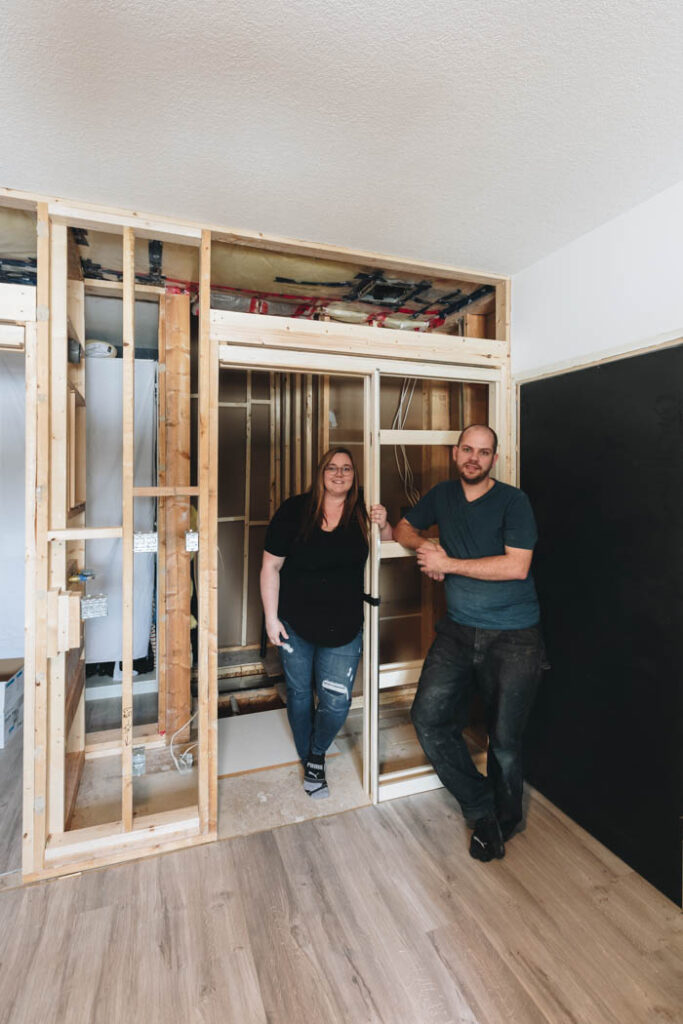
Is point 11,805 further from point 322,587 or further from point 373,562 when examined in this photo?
point 373,562

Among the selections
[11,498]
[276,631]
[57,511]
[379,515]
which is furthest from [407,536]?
[11,498]

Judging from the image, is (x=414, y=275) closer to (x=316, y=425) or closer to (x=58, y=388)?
(x=316, y=425)

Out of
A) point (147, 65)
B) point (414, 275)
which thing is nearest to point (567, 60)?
point (147, 65)

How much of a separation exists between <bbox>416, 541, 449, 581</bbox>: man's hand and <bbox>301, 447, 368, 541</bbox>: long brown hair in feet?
1.00

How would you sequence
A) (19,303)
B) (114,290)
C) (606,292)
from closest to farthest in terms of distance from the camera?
(19,303)
(606,292)
(114,290)

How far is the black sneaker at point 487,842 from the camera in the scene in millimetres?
2137

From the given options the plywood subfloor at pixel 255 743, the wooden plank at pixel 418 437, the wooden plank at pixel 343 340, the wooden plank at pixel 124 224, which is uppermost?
the wooden plank at pixel 124 224

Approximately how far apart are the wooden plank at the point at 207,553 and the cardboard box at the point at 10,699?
1.46 m

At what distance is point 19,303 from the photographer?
77.0 inches

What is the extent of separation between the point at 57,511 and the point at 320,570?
3.80 feet

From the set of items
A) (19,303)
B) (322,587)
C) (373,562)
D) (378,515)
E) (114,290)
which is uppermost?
(114,290)

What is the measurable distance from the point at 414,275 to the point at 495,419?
869mm

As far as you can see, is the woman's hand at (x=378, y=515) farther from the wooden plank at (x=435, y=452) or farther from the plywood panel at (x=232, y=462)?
the plywood panel at (x=232, y=462)

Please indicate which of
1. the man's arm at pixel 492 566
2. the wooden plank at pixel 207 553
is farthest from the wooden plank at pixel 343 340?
the man's arm at pixel 492 566
